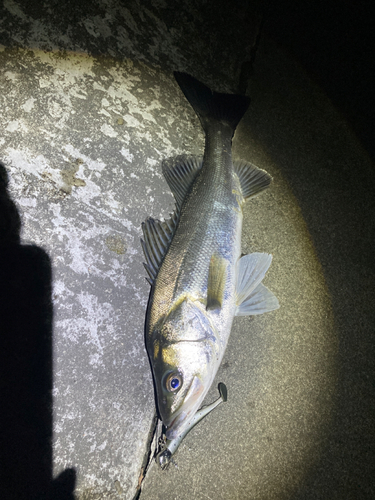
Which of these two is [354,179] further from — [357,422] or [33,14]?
[33,14]

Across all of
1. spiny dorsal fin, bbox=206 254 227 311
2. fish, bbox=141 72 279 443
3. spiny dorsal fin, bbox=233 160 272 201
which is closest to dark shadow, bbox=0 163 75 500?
fish, bbox=141 72 279 443

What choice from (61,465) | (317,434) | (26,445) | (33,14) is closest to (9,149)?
(33,14)

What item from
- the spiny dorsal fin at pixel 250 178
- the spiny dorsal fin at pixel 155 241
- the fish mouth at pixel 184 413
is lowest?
the fish mouth at pixel 184 413

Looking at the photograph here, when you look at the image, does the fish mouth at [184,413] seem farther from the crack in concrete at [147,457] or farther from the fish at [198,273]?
the crack in concrete at [147,457]

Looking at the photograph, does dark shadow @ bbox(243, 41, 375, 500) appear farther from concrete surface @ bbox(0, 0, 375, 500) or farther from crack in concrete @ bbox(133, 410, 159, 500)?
crack in concrete @ bbox(133, 410, 159, 500)

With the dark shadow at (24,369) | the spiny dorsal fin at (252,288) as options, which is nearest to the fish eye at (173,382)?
the spiny dorsal fin at (252,288)

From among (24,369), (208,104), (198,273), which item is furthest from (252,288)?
(208,104)
